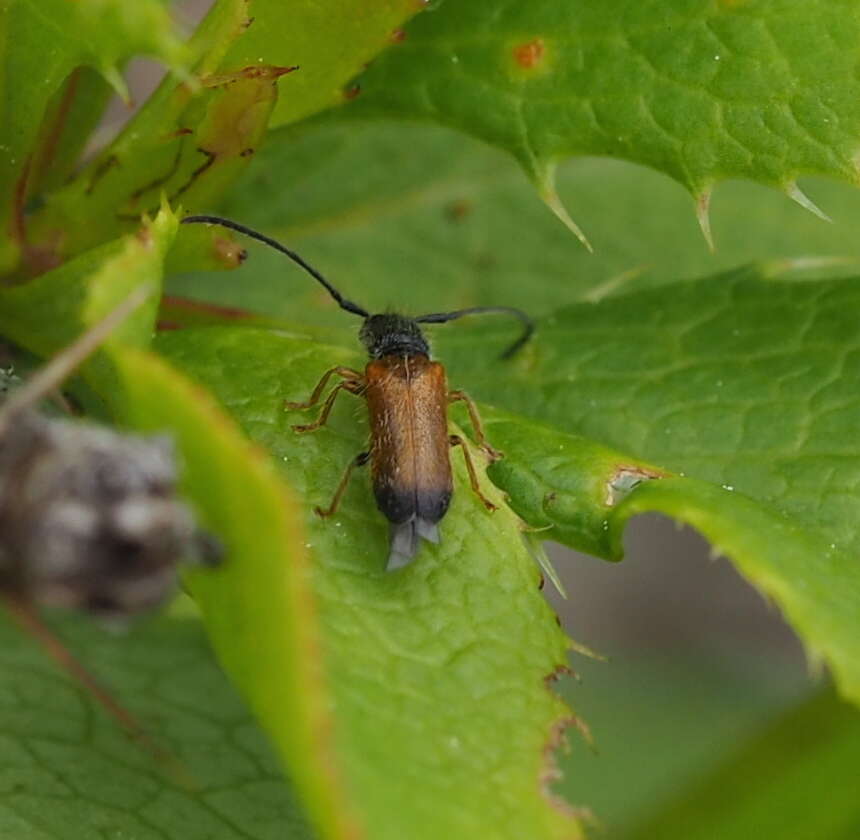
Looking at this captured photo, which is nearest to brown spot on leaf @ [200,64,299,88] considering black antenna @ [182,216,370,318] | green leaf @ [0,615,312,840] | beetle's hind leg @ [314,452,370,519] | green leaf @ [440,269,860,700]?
black antenna @ [182,216,370,318]

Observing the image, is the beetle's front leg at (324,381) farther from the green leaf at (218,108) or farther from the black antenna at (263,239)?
the green leaf at (218,108)

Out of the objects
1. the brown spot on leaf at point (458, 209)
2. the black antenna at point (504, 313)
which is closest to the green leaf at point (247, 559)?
the black antenna at point (504, 313)

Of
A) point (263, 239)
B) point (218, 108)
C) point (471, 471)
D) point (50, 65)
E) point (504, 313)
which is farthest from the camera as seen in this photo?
point (504, 313)

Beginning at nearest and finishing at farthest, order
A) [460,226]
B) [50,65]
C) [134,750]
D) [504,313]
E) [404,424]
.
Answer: [50,65]
[404,424]
[134,750]
[504,313]
[460,226]

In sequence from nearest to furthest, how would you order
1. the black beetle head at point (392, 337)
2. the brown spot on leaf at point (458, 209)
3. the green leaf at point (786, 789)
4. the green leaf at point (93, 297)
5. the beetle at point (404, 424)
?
1. the green leaf at point (93, 297)
2. the beetle at point (404, 424)
3. the black beetle head at point (392, 337)
4. the green leaf at point (786, 789)
5. the brown spot on leaf at point (458, 209)

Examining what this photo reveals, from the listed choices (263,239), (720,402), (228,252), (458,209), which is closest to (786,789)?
(720,402)

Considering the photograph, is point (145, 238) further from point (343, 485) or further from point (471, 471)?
point (471, 471)
